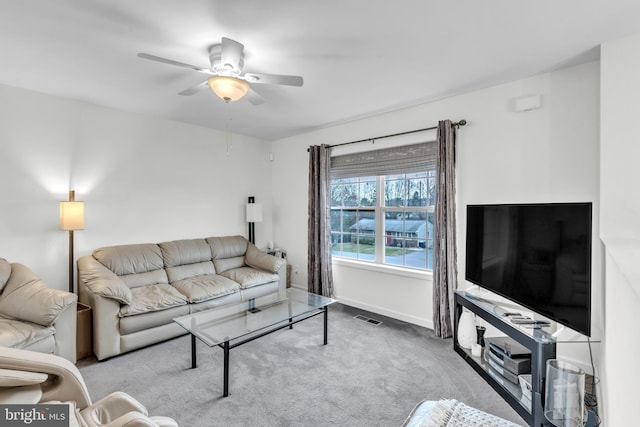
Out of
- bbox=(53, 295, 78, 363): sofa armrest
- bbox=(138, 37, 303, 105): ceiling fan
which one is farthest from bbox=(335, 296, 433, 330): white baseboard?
bbox=(53, 295, 78, 363): sofa armrest

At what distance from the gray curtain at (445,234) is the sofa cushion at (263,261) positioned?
204cm

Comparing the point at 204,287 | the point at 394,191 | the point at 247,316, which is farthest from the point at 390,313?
the point at 204,287

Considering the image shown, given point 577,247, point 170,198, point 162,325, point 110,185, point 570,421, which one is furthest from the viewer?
point 170,198

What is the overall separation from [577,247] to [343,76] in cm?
215

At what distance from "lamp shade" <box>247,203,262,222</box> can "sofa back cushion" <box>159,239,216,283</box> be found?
81 centimetres

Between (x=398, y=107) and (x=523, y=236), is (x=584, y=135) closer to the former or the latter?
(x=523, y=236)

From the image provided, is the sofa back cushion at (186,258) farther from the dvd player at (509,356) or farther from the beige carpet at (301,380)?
the dvd player at (509,356)

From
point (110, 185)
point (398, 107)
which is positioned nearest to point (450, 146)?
point (398, 107)

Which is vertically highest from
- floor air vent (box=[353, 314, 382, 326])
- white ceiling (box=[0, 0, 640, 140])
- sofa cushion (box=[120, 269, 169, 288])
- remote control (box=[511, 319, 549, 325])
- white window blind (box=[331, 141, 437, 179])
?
white ceiling (box=[0, 0, 640, 140])

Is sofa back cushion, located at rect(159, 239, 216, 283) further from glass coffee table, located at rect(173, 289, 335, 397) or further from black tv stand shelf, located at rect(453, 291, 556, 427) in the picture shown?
black tv stand shelf, located at rect(453, 291, 556, 427)

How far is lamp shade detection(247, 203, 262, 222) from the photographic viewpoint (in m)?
4.74

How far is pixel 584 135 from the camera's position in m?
2.45

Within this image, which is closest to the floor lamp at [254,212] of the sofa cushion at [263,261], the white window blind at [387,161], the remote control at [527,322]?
the sofa cushion at [263,261]

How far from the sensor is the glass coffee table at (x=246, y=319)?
89.1 inches
